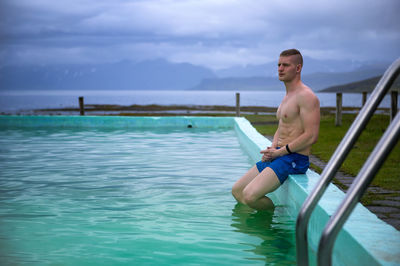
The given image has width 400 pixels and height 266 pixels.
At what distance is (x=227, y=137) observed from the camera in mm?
10805

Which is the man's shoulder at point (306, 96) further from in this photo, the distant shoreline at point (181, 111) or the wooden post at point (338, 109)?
the distant shoreline at point (181, 111)

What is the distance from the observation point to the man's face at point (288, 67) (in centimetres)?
355

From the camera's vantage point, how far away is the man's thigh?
3.67 m

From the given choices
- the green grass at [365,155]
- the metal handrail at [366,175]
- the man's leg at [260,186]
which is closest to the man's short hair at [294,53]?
the man's leg at [260,186]

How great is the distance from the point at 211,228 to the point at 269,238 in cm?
53

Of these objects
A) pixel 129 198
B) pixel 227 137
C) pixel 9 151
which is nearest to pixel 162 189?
pixel 129 198

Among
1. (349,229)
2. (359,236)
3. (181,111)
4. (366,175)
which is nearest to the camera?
(366,175)

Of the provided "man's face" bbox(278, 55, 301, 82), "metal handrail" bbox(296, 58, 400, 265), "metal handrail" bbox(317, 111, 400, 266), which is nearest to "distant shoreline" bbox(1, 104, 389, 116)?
"man's face" bbox(278, 55, 301, 82)

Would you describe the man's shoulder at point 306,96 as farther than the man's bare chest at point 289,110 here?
No

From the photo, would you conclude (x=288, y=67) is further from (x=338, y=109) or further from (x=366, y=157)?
(x=338, y=109)

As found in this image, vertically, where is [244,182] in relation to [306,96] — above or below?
below

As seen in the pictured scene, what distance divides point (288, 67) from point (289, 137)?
2.12ft

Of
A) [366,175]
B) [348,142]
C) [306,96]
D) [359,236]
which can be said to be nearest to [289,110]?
[306,96]

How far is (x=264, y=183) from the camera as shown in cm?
366
